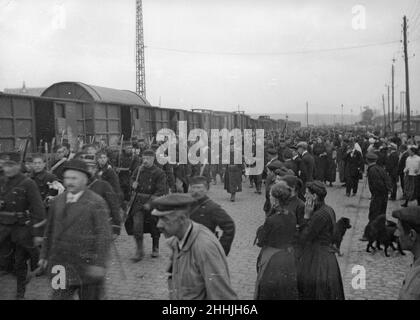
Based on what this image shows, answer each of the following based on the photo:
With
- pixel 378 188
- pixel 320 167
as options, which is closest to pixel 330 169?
pixel 320 167

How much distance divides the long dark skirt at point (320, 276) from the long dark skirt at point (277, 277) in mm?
264

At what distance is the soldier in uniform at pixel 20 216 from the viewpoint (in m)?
5.21

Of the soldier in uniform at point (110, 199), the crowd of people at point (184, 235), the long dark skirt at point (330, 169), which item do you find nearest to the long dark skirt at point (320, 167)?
the long dark skirt at point (330, 169)

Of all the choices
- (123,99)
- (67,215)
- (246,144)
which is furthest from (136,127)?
(67,215)

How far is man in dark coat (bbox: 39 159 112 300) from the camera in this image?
13.1 feet

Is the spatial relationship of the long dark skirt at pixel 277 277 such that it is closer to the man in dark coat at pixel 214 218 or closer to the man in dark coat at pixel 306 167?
the man in dark coat at pixel 214 218

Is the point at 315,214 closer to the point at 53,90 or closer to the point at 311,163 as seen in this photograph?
the point at 311,163

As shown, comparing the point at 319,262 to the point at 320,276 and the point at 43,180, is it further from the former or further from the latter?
the point at 43,180

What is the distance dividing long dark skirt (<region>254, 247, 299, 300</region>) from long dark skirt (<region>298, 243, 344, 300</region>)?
26cm

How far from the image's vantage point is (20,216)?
5.22 m

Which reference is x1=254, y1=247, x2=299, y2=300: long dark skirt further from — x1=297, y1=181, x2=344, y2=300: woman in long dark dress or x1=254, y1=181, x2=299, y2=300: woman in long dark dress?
x1=297, y1=181, x2=344, y2=300: woman in long dark dress

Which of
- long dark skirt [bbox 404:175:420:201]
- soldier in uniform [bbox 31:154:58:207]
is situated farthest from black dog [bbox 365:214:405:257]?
soldier in uniform [bbox 31:154:58:207]

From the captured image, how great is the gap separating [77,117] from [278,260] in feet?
35.9
